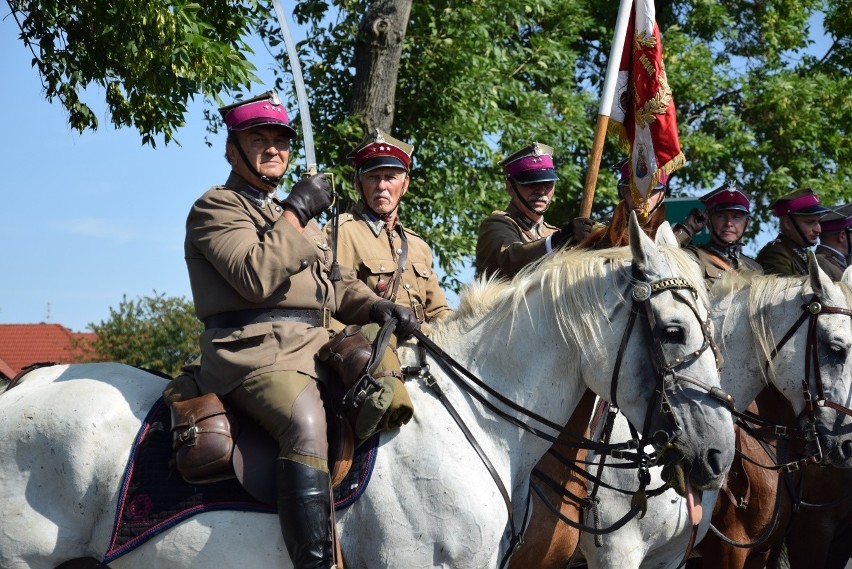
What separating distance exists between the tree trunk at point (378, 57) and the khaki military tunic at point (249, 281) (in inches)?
244

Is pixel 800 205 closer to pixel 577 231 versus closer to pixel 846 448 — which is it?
pixel 846 448

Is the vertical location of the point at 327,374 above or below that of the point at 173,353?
above

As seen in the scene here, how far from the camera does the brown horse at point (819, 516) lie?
705 cm

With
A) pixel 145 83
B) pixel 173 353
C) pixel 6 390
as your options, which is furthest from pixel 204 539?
pixel 173 353

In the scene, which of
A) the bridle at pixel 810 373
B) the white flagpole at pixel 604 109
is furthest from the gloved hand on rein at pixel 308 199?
the bridle at pixel 810 373

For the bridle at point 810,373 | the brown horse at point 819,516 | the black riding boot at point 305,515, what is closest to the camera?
the black riding boot at point 305,515

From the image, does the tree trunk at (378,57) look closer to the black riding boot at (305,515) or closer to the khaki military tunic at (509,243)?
the khaki military tunic at (509,243)

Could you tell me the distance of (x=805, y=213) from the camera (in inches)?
335

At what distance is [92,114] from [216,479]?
6401 mm

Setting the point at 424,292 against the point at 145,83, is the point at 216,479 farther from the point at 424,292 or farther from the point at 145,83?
the point at 145,83

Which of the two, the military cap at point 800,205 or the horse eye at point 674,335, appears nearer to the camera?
the horse eye at point 674,335

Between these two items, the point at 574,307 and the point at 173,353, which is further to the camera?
the point at 173,353

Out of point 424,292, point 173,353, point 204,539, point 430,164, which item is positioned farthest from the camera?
point 173,353

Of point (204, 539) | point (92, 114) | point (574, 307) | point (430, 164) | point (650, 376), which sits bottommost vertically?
point (204, 539)
